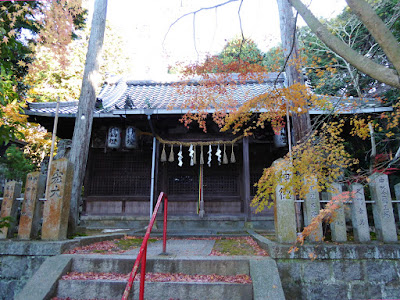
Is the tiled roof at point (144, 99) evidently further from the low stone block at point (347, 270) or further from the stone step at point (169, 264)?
the stone step at point (169, 264)

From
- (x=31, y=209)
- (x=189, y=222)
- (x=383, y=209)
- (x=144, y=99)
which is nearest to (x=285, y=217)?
(x=383, y=209)

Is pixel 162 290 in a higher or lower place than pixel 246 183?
lower

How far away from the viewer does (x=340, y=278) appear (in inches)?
149

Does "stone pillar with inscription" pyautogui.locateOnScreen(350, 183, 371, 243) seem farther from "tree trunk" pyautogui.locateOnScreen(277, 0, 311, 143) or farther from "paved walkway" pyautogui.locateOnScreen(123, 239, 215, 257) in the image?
"paved walkway" pyautogui.locateOnScreen(123, 239, 215, 257)

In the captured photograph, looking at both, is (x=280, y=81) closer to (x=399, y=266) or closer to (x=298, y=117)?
(x=298, y=117)

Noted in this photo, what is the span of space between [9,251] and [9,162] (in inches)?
317

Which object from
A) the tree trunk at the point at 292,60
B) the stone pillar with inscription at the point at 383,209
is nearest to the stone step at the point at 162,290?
the stone pillar with inscription at the point at 383,209

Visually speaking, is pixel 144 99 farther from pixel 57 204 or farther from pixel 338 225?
pixel 338 225

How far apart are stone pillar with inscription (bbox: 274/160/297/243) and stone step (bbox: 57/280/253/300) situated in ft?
3.48

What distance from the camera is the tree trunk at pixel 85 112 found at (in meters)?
5.54

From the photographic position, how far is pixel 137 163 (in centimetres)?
1035

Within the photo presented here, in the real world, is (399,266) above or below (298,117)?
below

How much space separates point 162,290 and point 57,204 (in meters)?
2.35

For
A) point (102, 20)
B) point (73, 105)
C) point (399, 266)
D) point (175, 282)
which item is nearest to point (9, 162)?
point (73, 105)
